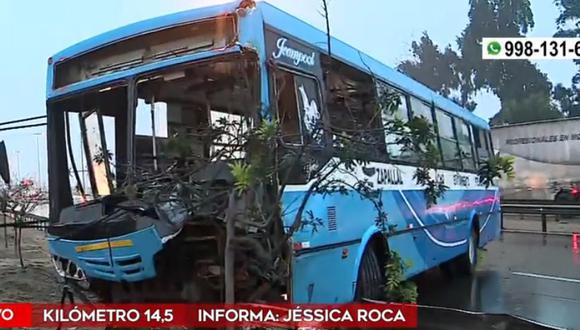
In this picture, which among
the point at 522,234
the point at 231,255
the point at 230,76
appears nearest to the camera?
the point at 231,255

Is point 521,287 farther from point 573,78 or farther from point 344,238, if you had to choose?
point 573,78

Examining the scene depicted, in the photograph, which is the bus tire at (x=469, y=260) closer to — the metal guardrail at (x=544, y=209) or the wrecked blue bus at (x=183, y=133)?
the wrecked blue bus at (x=183, y=133)

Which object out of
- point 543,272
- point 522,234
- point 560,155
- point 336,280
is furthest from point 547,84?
point 336,280

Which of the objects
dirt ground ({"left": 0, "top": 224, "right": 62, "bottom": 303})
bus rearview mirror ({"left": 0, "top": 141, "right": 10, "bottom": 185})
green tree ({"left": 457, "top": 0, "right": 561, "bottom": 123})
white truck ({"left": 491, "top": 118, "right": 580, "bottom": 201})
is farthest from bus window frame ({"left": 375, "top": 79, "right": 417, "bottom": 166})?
green tree ({"left": 457, "top": 0, "right": 561, "bottom": 123})

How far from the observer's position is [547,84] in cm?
4906

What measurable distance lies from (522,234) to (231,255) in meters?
16.0

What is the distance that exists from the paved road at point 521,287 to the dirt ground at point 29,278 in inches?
207

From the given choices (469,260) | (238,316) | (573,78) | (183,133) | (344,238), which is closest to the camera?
(238,316)

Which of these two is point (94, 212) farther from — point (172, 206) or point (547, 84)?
point (547, 84)

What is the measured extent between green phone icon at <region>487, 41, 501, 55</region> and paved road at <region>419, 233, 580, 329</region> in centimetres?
397

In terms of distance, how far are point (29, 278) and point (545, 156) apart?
65.7 feet

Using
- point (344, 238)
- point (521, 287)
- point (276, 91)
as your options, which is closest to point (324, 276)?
point (344, 238)

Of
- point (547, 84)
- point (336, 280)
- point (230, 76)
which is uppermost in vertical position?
point (547, 84)

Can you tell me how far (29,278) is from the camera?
9.23 m
